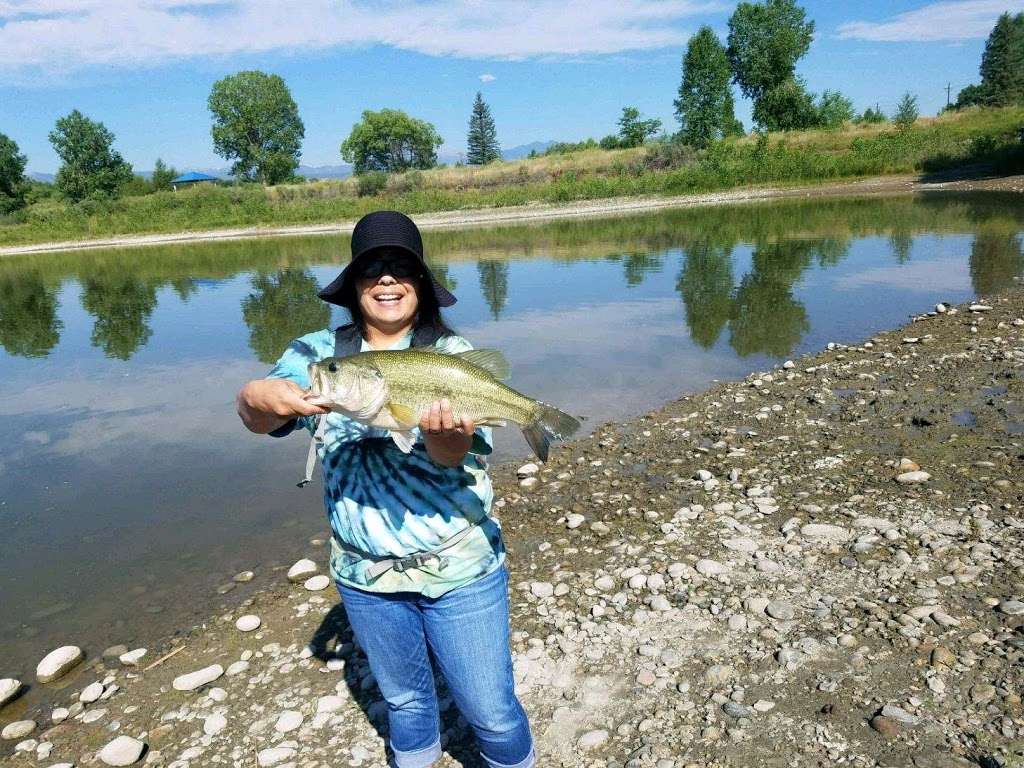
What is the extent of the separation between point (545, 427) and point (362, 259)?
114 cm

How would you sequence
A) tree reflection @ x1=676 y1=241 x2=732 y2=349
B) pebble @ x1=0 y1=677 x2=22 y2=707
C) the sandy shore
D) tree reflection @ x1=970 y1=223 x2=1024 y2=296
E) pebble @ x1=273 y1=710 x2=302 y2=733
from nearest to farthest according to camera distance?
pebble @ x1=273 y1=710 x2=302 y2=733, pebble @ x1=0 y1=677 x2=22 y2=707, tree reflection @ x1=676 y1=241 x2=732 y2=349, tree reflection @ x1=970 y1=223 x2=1024 y2=296, the sandy shore

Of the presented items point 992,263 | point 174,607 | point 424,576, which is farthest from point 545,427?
point 992,263

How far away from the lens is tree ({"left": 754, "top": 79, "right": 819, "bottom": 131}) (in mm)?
76875

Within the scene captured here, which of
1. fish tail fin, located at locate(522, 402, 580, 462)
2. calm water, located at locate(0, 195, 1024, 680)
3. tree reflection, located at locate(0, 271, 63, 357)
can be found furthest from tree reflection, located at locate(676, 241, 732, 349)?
tree reflection, located at locate(0, 271, 63, 357)

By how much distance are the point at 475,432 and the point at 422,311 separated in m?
0.66

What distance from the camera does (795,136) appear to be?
6384cm

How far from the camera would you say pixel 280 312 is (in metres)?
20.2

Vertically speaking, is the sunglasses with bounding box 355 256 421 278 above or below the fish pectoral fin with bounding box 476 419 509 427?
above

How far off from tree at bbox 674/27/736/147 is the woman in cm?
8077

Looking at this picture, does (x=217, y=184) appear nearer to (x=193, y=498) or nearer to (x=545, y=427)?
(x=193, y=498)

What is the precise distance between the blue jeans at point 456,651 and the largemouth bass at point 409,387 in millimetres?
690

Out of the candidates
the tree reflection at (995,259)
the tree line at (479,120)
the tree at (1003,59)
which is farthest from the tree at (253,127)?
the tree at (1003,59)

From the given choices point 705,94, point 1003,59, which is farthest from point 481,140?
point 1003,59

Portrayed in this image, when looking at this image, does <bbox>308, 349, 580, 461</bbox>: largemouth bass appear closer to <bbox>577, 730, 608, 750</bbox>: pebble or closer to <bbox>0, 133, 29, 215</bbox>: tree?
<bbox>577, 730, 608, 750</bbox>: pebble
